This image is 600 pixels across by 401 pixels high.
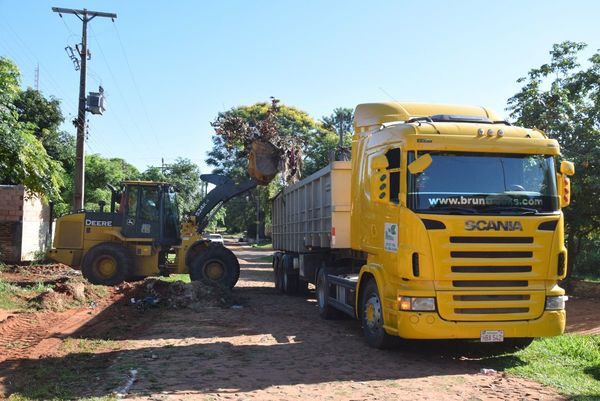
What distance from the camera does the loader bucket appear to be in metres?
16.0

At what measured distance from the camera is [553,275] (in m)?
7.71

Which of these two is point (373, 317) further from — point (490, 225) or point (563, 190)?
point (563, 190)

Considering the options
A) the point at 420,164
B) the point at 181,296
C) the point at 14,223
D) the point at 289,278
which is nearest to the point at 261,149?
the point at 289,278

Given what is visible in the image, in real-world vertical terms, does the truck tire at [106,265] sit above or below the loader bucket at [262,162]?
below

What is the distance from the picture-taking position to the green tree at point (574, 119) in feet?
52.3

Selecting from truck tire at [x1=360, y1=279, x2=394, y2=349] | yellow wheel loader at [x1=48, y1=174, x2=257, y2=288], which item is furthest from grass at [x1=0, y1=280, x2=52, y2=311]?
truck tire at [x1=360, y1=279, x2=394, y2=349]

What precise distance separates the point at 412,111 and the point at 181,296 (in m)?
7.18

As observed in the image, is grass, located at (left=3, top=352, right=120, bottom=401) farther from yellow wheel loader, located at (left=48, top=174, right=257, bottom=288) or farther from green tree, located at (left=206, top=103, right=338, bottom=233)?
green tree, located at (left=206, top=103, right=338, bottom=233)

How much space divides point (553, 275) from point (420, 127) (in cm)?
271

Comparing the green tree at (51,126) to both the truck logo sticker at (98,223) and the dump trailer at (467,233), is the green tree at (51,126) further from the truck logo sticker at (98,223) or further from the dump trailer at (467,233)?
the dump trailer at (467,233)

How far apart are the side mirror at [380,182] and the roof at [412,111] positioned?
163 centimetres

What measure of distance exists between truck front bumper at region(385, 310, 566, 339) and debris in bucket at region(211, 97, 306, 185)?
900 cm

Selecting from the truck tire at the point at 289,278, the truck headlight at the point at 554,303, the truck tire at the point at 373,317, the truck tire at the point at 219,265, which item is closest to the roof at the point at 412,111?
the truck tire at the point at 373,317

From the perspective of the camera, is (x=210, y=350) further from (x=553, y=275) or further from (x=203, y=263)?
(x=203, y=263)
